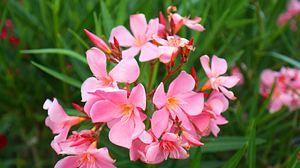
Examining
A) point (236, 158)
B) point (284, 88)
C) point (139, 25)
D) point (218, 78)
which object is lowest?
point (284, 88)

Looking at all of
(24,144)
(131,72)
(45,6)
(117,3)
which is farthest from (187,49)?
(24,144)

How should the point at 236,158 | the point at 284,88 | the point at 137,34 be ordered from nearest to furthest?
the point at 236,158, the point at 137,34, the point at 284,88

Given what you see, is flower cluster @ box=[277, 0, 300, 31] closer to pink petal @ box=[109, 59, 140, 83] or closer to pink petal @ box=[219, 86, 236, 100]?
pink petal @ box=[219, 86, 236, 100]

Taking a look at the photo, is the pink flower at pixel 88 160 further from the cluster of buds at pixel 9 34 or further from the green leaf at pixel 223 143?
the cluster of buds at pixel 9 34

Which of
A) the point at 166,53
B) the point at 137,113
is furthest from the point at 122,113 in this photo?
the point at 166,53

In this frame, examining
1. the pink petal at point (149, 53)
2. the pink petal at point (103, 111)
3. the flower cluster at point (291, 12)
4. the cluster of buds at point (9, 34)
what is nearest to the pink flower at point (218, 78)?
the pink petal at point (149, 53)

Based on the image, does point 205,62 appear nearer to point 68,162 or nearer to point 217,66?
point 217,66

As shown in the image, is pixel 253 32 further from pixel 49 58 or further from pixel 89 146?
pixel 89 146

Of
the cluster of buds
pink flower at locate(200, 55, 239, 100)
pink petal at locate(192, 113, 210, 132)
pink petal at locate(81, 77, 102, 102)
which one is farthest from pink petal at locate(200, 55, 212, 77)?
the cluster of buds
